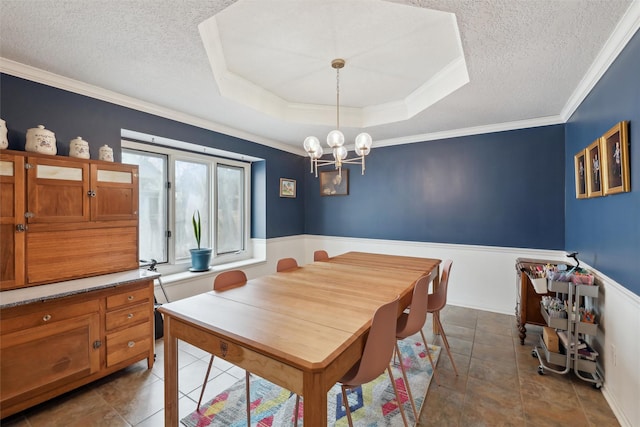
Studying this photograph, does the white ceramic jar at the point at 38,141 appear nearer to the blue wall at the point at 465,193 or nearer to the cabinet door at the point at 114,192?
the cabinet door at the point at 114,192

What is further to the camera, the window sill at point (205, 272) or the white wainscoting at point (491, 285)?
the window sill at point (205, 272)

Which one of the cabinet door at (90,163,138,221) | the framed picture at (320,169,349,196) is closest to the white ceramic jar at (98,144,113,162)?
the cabinet door at (90,163,138,221)

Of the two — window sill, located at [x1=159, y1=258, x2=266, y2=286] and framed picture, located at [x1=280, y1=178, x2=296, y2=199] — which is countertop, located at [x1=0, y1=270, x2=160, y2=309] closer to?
window sill, located at [x1=159, y1=258, x2=266, y2=286]

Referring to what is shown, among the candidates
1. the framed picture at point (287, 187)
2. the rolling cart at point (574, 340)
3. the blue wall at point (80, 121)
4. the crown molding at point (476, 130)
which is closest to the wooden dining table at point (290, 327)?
the rolling cart at point (574, 340)

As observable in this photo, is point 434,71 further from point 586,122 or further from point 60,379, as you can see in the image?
point 60,379

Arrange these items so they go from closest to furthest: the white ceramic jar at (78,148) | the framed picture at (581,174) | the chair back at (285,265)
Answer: the white ceramic jar at (78,148) → the framed picture at (581,174) → the chair back at (285,265)

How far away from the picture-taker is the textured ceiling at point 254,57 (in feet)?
5.00

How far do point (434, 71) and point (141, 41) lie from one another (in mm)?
2444

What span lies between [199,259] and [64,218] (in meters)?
1.57

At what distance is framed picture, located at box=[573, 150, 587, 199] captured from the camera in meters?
2.42

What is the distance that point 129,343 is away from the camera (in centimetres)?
217

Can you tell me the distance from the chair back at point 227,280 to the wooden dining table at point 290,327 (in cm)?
9

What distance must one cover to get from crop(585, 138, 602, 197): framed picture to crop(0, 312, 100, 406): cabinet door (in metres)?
3.98

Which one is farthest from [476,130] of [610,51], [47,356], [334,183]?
[47,356]
